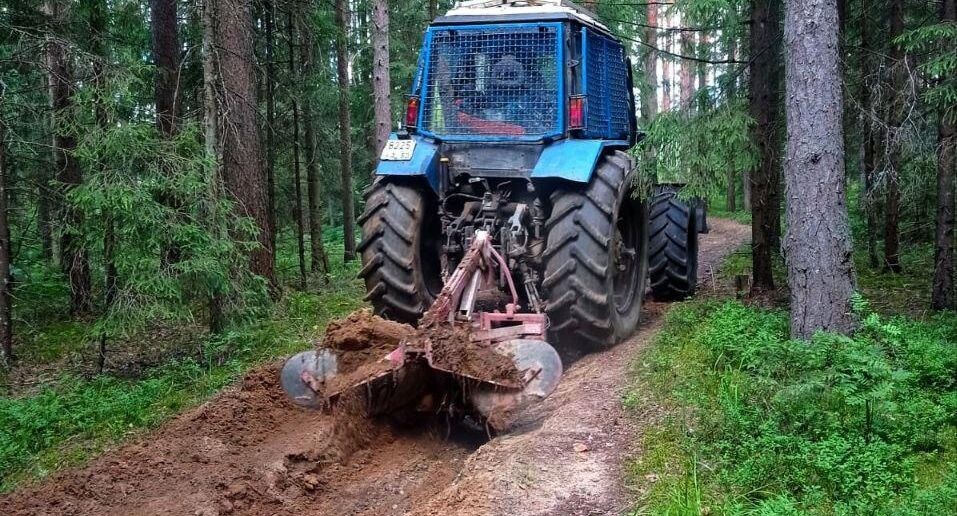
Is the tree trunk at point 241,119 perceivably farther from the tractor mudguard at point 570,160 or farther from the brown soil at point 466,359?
the brown soil at point 466,359

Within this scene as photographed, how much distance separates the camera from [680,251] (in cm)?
927

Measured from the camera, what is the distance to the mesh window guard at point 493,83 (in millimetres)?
7113

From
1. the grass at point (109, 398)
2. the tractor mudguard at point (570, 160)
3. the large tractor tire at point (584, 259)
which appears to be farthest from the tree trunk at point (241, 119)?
the large tractor tire at point (584, 259)

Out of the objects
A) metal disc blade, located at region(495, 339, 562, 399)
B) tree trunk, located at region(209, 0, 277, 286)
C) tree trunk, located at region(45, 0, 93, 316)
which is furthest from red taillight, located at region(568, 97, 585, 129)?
tree trunk, located at region(45, 0, 93, 316)

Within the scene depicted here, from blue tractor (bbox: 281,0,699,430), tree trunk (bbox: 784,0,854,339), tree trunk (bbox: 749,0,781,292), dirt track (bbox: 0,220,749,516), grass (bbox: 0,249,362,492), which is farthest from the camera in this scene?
tree trunk (bbox: 749,0,781,292)

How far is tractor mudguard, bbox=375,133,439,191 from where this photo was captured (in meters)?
6.87

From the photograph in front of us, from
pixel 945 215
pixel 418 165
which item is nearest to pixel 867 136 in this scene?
pixel 945 215

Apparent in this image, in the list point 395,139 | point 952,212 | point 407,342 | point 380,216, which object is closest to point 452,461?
point 407,342

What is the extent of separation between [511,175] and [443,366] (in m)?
2.35

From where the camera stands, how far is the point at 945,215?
7.85m

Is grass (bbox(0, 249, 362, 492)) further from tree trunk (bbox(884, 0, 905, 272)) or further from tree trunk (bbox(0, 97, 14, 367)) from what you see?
tree trunk (bbox(884, 0, 905, 272))

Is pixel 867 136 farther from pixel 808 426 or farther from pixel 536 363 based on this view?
pixel 536 363

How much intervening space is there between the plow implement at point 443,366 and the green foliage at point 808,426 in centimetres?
95

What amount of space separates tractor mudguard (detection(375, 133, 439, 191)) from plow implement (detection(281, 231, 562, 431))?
3.97ft
